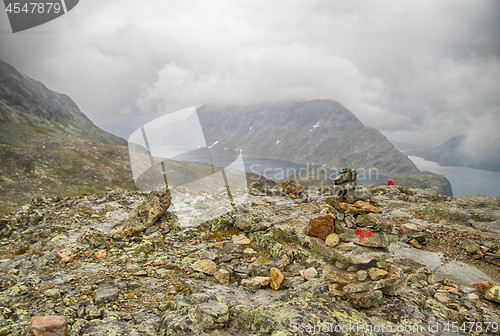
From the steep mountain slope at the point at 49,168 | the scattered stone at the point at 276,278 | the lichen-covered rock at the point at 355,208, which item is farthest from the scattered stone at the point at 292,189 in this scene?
the steep mountain slope at the point at 49,168

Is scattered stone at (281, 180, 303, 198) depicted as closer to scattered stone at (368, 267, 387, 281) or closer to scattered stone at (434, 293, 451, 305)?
A: scattered stone at (434, 293, 451, 305)

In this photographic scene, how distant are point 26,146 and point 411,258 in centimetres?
8933

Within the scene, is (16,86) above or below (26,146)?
above

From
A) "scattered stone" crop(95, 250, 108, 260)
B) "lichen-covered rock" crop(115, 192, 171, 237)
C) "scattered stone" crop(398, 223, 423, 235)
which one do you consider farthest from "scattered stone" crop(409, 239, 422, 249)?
"scattered stone" crop(95, 250, 108, 260)

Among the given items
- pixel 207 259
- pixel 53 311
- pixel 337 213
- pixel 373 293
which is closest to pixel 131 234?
pixel 207 259

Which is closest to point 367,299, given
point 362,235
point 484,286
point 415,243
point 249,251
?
point 362,235

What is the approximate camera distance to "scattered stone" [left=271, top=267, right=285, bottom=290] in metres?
7.98

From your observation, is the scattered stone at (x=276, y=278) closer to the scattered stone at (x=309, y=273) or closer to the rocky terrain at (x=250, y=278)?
the rocky terrain at (x=250, y=278)

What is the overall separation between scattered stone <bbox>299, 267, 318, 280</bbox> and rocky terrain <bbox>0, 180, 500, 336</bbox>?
37 millimetres

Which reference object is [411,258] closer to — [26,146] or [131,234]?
[131,234]

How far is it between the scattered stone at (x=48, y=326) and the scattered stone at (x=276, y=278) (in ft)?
19.2

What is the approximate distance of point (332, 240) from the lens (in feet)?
29.5

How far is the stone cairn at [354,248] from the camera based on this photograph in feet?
22.7

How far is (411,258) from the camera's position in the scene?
40.2ft
